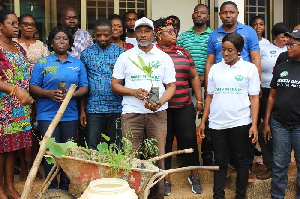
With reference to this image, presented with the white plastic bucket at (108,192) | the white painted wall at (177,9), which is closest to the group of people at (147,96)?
the white plastic bucket at (108,192)

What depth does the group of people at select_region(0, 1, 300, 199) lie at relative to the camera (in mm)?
4996

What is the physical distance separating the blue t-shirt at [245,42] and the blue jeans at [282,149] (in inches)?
39.1

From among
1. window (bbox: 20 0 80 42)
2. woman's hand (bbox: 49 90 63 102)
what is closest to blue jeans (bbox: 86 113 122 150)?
woman's hand (bbox: 49 90 63 102)

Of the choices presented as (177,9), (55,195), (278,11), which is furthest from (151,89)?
(278,11)

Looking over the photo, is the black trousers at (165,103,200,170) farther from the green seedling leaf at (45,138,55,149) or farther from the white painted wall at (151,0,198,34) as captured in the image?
the white painted wall at (151,0,198,34)

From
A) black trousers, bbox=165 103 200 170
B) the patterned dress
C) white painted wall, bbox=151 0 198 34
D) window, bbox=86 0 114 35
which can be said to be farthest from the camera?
white painted wall, bbox=151 0 198 34

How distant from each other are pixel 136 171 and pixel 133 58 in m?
1.84

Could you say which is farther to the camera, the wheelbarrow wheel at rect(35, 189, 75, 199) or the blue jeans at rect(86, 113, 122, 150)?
the blue jeans at rect(86, 113, 122, 150)

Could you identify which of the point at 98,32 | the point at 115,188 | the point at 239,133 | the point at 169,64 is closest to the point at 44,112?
the point at 98,32

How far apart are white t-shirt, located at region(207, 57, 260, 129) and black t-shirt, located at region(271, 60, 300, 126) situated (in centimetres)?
30

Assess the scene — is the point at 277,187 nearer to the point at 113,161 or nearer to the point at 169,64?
the point at 169,64

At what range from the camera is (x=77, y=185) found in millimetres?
3713

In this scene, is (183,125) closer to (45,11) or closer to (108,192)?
(108,192)

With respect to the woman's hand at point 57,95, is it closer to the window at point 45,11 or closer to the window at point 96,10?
the window at point 45,11
